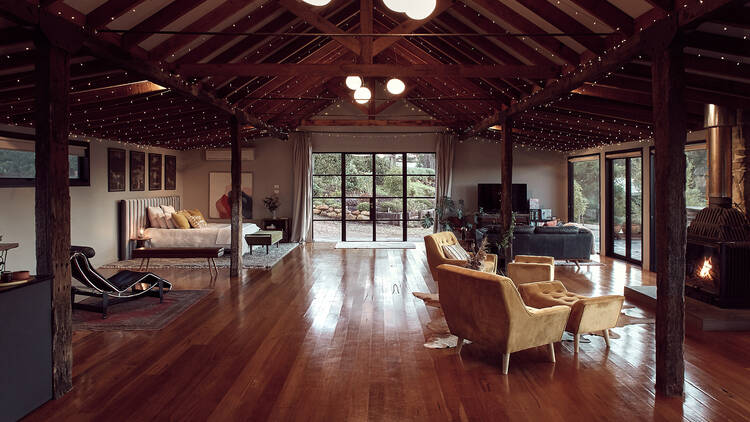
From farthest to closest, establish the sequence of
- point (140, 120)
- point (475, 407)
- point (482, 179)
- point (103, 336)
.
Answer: point (482, 179), point (140, 120), point (103, 336), point (475, 407)

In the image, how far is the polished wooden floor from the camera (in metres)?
3.58

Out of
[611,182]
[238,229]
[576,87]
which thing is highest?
[576,87]

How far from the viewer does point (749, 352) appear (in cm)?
482

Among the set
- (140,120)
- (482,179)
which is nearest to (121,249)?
(140,120)

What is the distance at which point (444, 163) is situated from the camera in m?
14.2

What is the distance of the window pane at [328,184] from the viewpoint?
47.8 feet

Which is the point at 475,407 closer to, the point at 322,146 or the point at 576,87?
the point at 576,87

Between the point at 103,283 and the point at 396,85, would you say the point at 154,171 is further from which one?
the point at 396,85

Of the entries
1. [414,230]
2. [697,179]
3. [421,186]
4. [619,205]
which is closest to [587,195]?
[619,205]

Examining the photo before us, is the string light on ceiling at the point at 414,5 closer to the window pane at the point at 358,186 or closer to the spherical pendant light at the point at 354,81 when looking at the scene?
the spherical pendant light at the point at 354,81

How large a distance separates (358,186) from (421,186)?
1818 mm

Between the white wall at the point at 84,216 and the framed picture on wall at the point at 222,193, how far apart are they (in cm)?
249

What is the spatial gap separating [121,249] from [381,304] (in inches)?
267

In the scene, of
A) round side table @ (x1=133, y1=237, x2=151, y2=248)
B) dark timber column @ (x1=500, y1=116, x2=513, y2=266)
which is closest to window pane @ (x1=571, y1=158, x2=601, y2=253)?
dark timber column @ (x1=500, y1=116, x2=513, y2=266)
